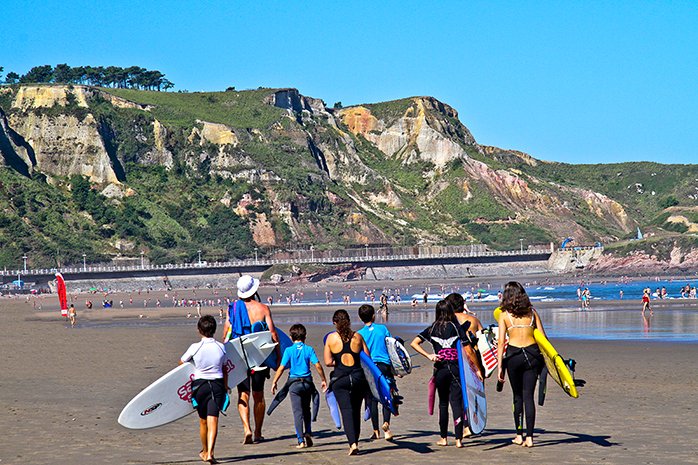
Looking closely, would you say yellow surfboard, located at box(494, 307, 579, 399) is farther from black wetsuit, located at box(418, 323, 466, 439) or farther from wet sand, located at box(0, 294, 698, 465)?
wet sand, located at box(0, 294, 698, 465)

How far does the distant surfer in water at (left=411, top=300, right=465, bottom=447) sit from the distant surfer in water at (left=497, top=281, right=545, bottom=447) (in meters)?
0.53

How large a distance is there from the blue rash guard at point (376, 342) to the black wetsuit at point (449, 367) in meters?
1.10

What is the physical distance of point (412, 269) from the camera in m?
144

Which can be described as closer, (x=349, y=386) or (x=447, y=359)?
(x=349, y=386)

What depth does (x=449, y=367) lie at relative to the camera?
12.5m

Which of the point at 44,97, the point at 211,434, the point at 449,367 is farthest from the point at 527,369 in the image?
the point at 44,97

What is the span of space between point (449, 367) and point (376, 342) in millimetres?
1414

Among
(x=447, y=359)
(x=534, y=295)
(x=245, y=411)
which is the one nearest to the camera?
(x=447, y=359)

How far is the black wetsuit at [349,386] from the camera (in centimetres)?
1230

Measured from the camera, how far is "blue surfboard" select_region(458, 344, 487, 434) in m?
12.5

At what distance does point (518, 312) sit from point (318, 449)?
2844mm

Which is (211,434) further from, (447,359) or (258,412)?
(447,359)

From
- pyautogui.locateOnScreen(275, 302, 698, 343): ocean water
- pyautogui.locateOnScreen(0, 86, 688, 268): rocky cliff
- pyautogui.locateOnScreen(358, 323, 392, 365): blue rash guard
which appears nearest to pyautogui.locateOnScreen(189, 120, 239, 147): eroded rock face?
pyautogui.locateOnScreen(0, 86, 688, 268): rocky cliff

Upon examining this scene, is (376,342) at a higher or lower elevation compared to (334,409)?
higher
